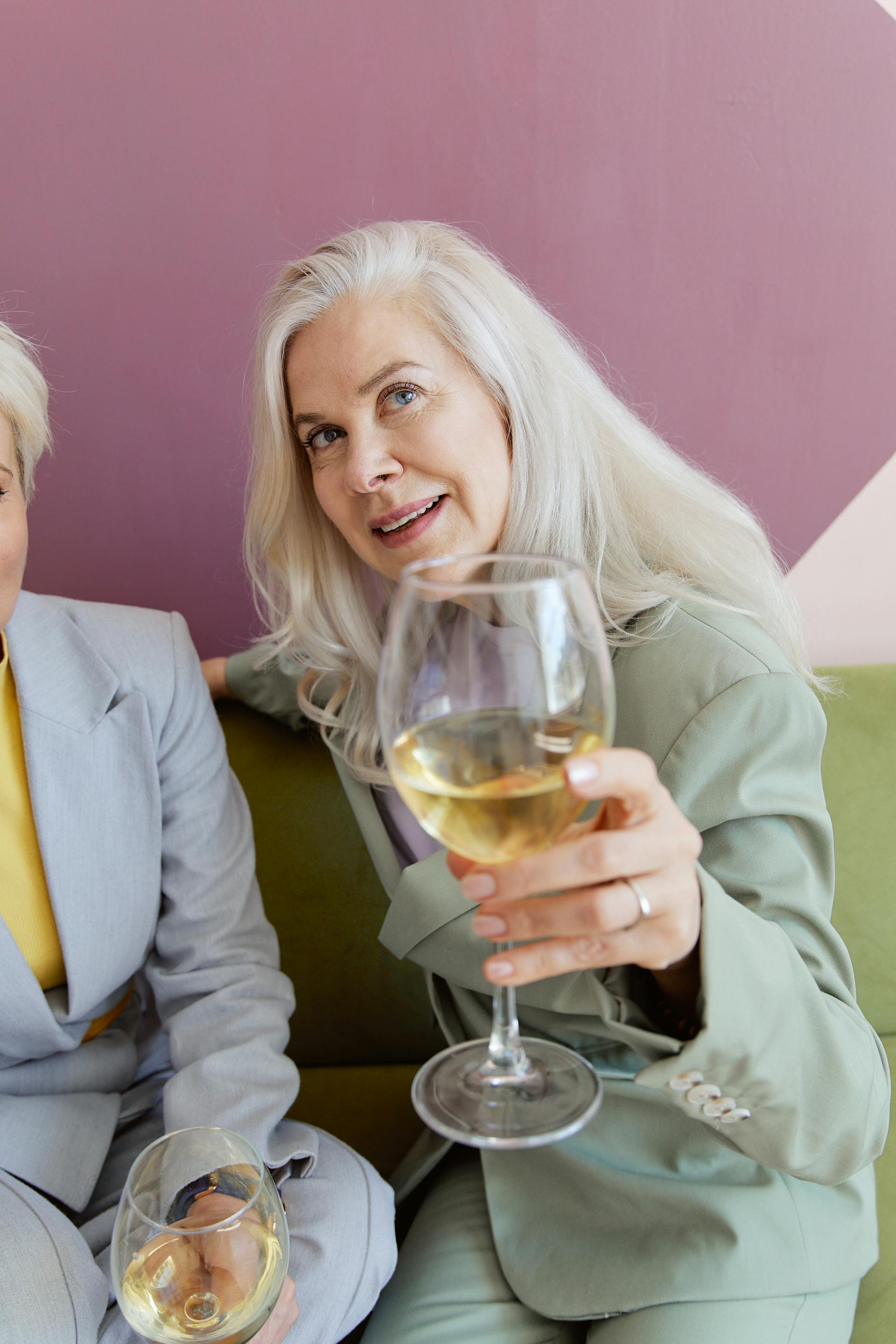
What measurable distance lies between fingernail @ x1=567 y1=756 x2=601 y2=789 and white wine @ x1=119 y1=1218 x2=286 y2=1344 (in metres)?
0.43

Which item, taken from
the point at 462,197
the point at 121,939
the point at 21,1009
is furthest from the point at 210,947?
the point at 462,197

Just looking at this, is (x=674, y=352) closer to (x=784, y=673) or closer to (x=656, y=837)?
(x=784, y=673)

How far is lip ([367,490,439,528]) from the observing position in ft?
3.84

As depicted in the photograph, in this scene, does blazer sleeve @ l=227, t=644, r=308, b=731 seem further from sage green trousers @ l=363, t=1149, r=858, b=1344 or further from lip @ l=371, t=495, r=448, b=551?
sage green trousers @ l=363, t=1149, r=858, b=1344

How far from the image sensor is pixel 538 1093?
67 cm

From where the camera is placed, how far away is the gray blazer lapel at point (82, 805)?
1.24 metres

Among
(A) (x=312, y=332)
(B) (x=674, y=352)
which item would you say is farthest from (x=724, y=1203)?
(B) (x=674, y=352)

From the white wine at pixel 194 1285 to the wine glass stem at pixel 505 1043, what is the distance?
0.75 ft

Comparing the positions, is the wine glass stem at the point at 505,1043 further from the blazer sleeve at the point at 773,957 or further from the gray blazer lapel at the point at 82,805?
the gray blazer lapel at the point at 82,805

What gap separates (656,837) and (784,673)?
0.47 metres

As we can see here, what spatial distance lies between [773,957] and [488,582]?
42cm

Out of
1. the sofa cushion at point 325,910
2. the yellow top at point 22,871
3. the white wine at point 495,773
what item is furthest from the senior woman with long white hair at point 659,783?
the yellow top at point 22,871

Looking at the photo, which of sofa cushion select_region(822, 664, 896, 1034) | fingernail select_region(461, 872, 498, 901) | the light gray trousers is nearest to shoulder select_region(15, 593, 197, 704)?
the light gray trousers

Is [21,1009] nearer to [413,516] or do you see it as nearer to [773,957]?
[413,516]
